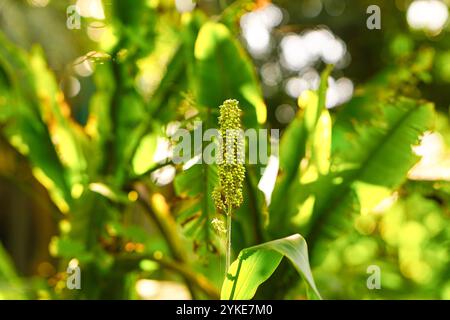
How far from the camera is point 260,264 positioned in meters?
0.62

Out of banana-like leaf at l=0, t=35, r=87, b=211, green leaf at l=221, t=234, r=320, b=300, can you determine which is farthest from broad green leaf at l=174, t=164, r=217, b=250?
banana-like leaf at l=0, t=35, r=87, b=211

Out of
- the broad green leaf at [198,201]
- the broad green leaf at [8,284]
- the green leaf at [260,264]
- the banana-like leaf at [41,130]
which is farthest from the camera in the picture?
the banana-like leaf at [41,130]

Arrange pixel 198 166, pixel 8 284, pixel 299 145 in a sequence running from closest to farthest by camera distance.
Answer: pixel 198 166 → pixel 299 145 → pixel 8 284

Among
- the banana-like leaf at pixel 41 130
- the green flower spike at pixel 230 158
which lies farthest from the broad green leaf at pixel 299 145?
the banana-like leaf at pixel 41 130

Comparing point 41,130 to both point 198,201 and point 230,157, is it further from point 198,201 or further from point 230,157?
point 230,157

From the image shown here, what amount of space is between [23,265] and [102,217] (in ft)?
6.04

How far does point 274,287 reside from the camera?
833 millimetres

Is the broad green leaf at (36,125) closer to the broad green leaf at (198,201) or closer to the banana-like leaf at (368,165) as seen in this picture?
the broad green leaf at (198,201)

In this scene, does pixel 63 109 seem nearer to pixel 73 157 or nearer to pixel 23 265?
pixel 73 157

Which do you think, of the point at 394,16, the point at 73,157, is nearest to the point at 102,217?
the point at 73,157

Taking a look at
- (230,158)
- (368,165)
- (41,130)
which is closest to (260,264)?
(230,158)

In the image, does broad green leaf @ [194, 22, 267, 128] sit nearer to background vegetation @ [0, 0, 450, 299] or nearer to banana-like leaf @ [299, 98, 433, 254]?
background vegetation @ [0, 0, 450, 299]

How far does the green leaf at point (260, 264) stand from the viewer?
22.2 inches

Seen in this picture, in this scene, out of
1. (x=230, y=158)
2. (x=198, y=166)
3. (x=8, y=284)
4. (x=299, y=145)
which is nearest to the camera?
(x=230, y=158)
